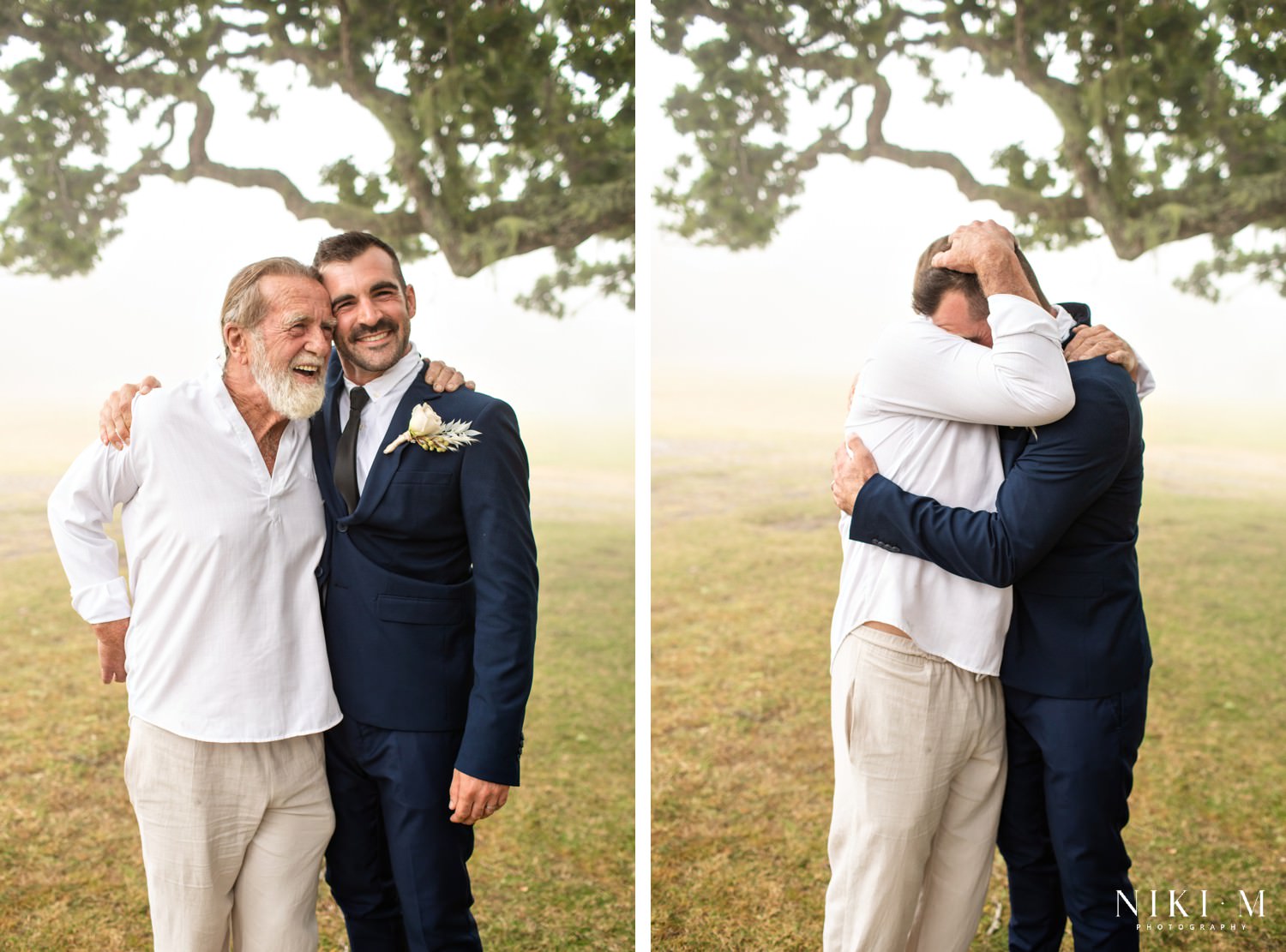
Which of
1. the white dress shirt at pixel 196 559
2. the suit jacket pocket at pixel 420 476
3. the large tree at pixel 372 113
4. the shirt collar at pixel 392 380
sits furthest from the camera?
the large tree at pixel 372 113

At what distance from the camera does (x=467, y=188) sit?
6531 mm

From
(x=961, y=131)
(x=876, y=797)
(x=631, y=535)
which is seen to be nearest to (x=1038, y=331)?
(x=876, y=797)

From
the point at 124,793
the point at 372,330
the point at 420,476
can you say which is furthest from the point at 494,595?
the point at 124,793

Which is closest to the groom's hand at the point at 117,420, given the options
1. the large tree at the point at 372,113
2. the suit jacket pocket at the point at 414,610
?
the suit jacket pocket at the point at 414,610

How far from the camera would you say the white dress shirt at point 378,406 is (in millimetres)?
2473

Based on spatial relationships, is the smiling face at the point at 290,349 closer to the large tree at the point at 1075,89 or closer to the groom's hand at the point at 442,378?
the groom's hand at the point at 442,378

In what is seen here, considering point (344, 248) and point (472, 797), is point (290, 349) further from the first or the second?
point (472, 797)

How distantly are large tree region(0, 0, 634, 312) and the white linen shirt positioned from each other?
4.07 metres

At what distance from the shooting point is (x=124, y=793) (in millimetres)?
5238

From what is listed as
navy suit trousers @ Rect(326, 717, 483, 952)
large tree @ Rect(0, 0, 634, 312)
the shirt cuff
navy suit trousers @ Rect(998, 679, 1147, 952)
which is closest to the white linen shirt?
navy suit trousers @ Rect(998, 679, 1147, 952)

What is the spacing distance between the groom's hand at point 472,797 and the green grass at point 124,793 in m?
1.94

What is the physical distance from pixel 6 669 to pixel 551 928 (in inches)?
143

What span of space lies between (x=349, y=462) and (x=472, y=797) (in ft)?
2.52

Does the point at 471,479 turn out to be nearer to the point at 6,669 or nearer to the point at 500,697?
the point at 500,697
